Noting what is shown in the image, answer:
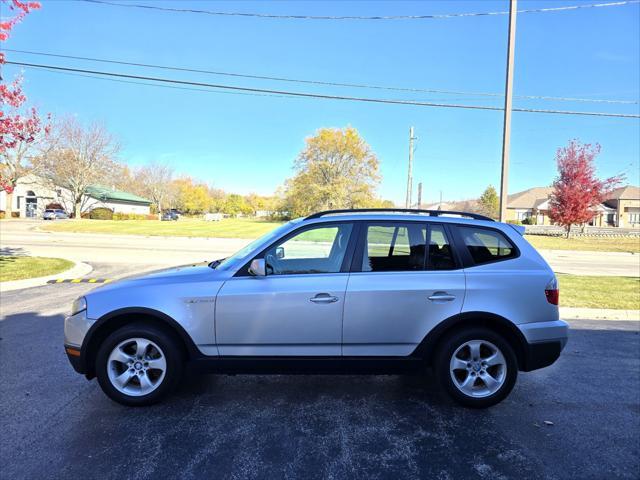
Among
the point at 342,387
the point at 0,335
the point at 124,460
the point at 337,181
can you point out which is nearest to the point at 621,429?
the point at 342,387

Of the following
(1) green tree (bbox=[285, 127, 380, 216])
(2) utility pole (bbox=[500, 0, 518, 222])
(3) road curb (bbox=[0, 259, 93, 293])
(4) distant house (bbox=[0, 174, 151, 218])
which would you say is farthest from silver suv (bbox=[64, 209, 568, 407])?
(4) distant house (bbox=[0, 174, 151, 218])

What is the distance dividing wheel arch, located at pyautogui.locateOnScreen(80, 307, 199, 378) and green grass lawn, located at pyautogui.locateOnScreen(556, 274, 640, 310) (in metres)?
7.24

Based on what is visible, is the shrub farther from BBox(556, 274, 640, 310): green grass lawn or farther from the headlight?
the headlight

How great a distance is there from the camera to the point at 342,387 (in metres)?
3.86

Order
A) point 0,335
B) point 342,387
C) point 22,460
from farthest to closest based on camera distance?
point 0,335 → point 342,387 → point 22,460

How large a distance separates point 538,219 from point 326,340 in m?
79.0

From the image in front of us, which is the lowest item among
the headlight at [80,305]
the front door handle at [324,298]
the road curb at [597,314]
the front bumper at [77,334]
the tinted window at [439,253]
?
the road curb at [597,314]

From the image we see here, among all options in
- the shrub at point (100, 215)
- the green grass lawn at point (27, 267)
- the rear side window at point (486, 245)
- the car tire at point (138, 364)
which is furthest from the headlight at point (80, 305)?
the shrub at point (100, 215)

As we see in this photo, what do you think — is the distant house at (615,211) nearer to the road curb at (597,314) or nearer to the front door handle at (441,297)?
the road curb at (597,314)

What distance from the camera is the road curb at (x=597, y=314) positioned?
7.03 m

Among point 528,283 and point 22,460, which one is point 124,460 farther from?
point 528,283

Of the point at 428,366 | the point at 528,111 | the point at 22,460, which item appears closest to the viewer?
the point at 22,460

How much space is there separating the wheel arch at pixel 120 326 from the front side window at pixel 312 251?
93 centimetres

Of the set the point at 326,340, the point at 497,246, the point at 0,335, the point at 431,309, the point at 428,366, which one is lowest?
the point at 0,335
